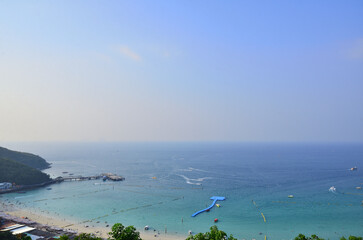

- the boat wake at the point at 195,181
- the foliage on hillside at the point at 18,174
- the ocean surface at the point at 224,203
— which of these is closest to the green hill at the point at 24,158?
the foliage on hillside at the point at 18,174

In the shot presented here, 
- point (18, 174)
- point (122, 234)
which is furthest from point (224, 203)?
point (18, 174)

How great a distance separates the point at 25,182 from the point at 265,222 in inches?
3427

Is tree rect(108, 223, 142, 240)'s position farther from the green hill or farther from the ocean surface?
the green hill

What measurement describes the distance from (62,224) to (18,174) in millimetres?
51186

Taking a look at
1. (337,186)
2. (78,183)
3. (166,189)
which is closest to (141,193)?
(166,189)

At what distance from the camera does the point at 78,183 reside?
3684 inches

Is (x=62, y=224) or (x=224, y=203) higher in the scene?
(x=224, y=203)

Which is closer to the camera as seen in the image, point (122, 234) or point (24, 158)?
point (122, 234)

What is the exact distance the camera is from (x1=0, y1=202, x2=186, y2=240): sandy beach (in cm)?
4443

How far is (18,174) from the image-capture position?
8562 cm

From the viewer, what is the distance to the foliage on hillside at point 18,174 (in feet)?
275

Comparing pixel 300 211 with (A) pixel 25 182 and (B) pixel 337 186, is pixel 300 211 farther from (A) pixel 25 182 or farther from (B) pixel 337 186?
(A) pixel 25 182

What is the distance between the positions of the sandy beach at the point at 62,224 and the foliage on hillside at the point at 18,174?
2821cm

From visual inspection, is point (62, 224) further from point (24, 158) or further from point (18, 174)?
point (24, 158)
